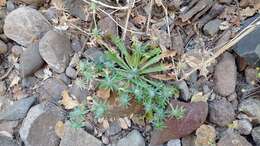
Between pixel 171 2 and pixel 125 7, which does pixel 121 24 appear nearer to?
pixel 125 7

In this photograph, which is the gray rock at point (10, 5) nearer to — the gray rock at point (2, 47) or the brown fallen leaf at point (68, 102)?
the gray rock at point (2, 47)

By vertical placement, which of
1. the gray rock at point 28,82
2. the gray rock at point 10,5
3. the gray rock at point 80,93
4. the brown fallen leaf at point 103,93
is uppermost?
the gray rock at point 10,5

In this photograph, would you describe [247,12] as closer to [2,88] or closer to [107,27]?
[107,27]

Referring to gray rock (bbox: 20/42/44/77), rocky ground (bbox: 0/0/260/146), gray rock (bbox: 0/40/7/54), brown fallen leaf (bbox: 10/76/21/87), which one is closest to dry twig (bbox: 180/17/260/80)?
rocky ground (bbox: 0/0/260/146)

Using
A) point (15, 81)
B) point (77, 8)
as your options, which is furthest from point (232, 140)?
point (15, 81)

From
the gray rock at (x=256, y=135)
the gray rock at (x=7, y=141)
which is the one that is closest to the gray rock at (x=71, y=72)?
the gray rock at (x=7, y=141)

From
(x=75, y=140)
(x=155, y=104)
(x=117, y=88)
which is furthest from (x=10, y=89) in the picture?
(x=155, y=104)

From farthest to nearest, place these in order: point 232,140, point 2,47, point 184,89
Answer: point 2,47
point 184,89
point 232,140
